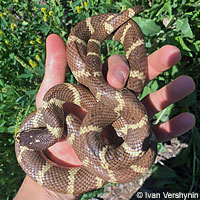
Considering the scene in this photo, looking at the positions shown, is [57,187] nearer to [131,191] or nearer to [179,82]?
[131,191]

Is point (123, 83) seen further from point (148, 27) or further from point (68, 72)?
point (68, 72)

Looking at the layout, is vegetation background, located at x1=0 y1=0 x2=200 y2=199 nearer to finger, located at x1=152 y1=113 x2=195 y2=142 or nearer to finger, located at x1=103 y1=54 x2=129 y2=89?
finger, located at x1=152 y1=113 x2=195 y2=142

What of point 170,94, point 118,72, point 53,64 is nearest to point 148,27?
point 118,72

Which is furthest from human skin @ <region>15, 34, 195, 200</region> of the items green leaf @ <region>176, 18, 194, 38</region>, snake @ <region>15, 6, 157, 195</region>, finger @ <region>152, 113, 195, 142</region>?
green leaf @ <region>176, 18, 194, 38</region>

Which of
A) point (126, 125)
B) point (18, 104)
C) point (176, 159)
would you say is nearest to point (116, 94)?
point (126, 125)

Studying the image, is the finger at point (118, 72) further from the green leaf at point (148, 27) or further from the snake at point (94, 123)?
the green leaf at point (148, 27)

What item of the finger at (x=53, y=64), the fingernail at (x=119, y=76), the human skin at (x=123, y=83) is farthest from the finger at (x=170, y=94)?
the finger at (x=53, y=64)
